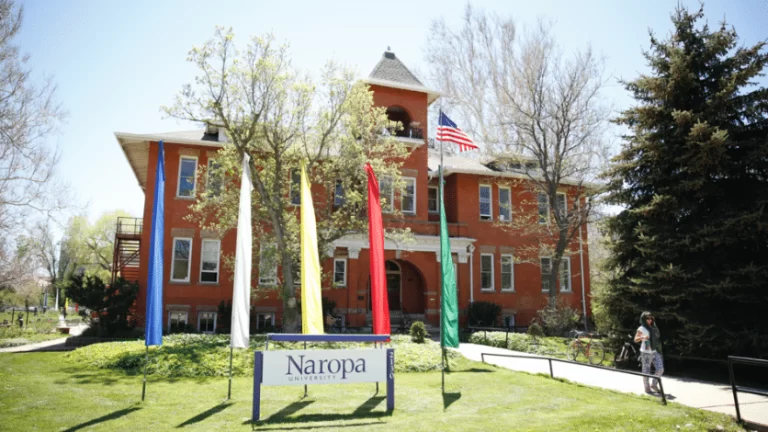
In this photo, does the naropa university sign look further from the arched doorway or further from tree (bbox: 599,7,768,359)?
the arched doorway

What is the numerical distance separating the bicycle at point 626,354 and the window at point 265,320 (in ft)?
52.1

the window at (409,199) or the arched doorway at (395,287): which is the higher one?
the window at (409,199)

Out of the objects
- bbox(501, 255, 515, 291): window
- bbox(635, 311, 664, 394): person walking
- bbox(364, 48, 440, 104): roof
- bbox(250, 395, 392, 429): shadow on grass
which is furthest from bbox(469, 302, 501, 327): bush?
bbox(250, 395, 392, 429): shadow on grass

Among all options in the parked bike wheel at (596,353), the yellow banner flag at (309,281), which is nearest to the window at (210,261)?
the yellow banner flag at (309,281)

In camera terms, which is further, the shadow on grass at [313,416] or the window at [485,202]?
the window at [485,202]

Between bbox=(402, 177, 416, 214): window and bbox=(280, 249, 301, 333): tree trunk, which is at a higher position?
bbox=(402, 177, 416, 214): window

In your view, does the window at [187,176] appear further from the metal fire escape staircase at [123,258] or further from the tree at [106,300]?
the tree at [106,300]

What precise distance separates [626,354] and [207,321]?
18722 mm

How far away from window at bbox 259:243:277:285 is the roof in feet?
37.3

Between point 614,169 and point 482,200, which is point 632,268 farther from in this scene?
point 482,200

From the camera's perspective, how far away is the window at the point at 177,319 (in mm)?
23391

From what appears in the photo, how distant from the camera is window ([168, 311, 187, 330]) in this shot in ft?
76.7

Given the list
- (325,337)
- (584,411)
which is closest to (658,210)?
(584,411)

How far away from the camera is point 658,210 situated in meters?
14.7
